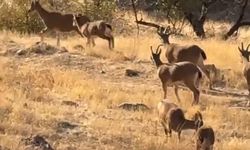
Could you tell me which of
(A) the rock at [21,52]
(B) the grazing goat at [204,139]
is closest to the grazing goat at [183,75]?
(B) the grazing goat at [204,139]

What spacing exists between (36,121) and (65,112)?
112 cm

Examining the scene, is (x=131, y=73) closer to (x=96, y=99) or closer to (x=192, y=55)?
(x=192, y=55)

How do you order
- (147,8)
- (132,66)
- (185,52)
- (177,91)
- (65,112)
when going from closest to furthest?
(65,112) → (177,91) → (185,52) → (132,66) → (147,8)

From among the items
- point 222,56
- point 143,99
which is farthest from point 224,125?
point 222,56

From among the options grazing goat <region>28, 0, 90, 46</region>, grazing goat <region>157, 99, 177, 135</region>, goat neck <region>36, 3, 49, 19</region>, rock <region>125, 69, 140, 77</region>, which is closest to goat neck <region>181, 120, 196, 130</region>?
grazing goat <region>157, 99, 177, 135</region>

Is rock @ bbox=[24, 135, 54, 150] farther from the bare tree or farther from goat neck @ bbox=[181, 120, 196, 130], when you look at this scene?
the bare tree

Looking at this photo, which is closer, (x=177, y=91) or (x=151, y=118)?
(x=151, y=118)

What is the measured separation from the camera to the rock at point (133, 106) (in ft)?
44.5

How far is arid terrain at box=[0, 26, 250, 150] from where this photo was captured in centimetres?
1105

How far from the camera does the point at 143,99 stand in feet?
48.3

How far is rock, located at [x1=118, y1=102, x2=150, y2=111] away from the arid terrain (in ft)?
0.49

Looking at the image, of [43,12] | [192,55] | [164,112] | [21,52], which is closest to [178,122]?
[164,112]

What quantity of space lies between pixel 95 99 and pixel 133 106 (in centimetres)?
86

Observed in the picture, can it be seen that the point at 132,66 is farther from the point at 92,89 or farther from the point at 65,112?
the point at 65,112
